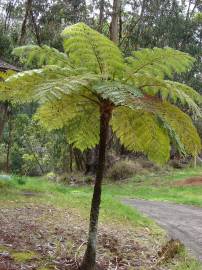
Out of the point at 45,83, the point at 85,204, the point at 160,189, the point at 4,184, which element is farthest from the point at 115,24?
the point at 45,83

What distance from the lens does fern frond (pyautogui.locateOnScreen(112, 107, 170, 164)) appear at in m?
5.41

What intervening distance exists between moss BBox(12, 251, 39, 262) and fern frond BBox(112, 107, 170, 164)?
1645 millimetres

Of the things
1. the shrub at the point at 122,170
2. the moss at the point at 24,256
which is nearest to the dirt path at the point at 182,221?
the moss at the point at 24,256

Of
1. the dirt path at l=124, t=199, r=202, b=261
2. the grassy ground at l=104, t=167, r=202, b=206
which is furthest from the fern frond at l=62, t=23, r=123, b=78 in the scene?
the grassy ground at l=104, t=167, r=202, b=206

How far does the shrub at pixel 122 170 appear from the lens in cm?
2464

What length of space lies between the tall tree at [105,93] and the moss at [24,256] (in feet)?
2.03

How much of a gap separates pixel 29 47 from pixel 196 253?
4.02 meters

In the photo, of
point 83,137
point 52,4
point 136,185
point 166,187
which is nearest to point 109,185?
point 136,185

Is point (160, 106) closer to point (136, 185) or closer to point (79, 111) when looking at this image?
point (79, 111)

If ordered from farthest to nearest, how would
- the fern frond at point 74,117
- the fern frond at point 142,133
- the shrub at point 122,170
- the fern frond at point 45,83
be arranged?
the shrub at point 122,170
the fern frond at point 142,133
the fern frond at point 74,117
the fern frond at point 45,83

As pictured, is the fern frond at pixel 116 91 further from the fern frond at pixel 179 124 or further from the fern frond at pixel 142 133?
the fern frond at pixel 142 133

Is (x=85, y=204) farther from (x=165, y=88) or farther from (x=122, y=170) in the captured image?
(x=122, y=170)

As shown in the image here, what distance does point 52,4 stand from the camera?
81.7ft

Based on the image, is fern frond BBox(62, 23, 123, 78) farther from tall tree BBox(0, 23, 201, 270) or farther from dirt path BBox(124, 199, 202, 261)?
dirt path BBox(124, 199, 202, 261)
